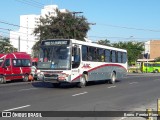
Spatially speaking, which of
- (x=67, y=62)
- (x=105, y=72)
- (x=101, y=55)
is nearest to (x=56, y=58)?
(x=67, y=62)

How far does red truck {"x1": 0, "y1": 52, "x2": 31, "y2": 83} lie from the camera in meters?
30.9

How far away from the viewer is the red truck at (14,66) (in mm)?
30905

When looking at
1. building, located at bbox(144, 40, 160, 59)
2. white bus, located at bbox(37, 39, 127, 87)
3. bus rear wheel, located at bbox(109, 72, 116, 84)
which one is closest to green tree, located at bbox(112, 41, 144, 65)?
building, located at bbox(144, 40, 160, 59)

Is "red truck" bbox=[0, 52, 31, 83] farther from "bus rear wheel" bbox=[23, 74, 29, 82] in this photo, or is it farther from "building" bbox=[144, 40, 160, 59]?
"building" bbox=[144, 40, 160, 59]

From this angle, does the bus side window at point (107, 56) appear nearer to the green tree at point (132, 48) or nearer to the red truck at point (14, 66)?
the red truck at point (14, 66)

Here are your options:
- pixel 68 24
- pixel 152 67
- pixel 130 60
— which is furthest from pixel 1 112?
pixel 130 60

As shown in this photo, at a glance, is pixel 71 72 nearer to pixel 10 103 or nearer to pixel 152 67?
pixel 10 103

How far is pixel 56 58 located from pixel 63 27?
99.1ft

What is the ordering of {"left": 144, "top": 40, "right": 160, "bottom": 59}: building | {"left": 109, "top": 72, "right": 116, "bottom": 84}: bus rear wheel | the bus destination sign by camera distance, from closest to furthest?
the bus destination sign
{"left": 109, "top": 72, "right": 116, "bottom": 84}: bus rear wheel
{"left": 144, "top": 40, "right": 160, "bottom": 59}: building

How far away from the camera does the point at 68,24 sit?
171 ft

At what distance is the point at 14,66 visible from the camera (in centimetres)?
3222

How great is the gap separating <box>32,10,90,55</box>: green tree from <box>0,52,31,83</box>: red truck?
17.6 metres

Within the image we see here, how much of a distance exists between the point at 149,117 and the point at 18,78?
24022 mm

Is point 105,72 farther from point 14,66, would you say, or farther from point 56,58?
point 14,66
